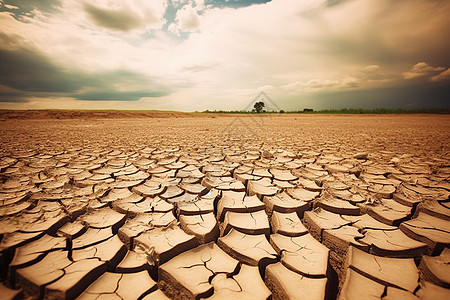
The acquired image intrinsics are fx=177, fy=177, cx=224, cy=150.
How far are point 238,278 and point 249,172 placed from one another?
1.44 metres

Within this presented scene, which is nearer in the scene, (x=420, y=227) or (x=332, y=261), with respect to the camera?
(x=332, y=261)

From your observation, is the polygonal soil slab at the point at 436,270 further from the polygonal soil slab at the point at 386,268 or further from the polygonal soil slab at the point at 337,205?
the polygonal soil slab at the point at 337,205

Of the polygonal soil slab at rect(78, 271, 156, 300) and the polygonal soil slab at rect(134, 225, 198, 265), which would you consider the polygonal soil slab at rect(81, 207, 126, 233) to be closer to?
the polygonal soil slab at rect(134, 225, 198, 265)

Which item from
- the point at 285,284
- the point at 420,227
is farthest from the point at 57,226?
the point at 420,227

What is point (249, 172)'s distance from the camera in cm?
223

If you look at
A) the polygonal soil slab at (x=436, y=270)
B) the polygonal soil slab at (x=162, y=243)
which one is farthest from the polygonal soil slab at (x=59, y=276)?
the polygonal soil slab at (x=436, y=270)

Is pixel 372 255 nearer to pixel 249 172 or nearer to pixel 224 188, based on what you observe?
pixel 224 188

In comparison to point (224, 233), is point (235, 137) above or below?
above

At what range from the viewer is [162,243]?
1.03 m

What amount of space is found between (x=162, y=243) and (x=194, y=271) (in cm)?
27

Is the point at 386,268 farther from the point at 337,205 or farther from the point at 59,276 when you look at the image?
the point at 59,276

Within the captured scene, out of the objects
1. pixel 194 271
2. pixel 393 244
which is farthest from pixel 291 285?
pixel 393 244

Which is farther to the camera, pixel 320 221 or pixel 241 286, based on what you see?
pixel 320 221

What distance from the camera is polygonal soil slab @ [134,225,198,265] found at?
96 centimetres
